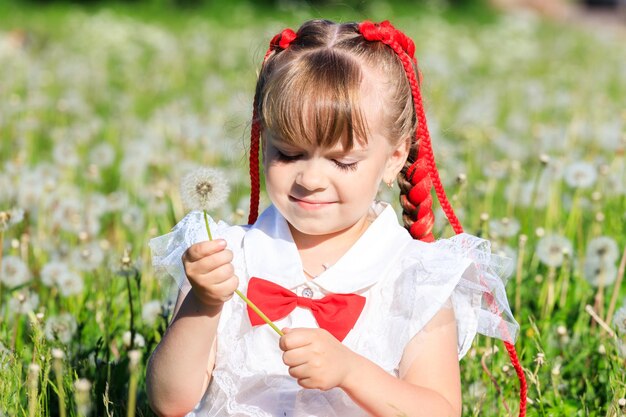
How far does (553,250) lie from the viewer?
2604mm

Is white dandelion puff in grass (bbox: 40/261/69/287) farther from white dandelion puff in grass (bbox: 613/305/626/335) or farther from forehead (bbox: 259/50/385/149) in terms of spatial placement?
white dandelion puff in grass (bbox: 613/305/626/335)

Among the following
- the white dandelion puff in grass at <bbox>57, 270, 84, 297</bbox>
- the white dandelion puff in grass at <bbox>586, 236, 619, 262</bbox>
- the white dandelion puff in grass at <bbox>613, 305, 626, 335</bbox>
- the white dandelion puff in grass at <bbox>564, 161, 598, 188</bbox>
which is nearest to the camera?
the white dandelion puff in grass at <bbox>613, 305, 626, 335</bbox>

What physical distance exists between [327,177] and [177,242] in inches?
15.2

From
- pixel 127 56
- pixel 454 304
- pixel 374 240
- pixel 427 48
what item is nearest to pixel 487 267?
pixel 454 304

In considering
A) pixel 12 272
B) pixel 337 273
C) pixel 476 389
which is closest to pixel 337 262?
pixel 337 273

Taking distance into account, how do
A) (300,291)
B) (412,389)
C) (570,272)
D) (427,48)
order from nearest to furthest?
1. (412,389)
2. (300,291)
3. (570,272)
4. (427,48)

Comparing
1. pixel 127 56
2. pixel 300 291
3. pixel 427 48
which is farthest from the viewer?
pixel 427 48

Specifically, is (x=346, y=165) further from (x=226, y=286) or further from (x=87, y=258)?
(x=87, y=258)

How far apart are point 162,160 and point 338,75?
219 cm

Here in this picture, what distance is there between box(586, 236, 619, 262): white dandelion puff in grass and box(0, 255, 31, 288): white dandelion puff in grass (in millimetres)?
1465

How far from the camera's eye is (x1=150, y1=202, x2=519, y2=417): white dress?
1701 millimetres

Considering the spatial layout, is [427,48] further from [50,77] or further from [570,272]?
[570,272]

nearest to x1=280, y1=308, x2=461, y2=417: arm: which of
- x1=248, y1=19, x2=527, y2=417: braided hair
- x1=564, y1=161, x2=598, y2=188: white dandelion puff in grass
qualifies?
x1=248, y1=19, x2=527, y2=417: braided hair

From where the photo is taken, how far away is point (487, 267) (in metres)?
1.81
